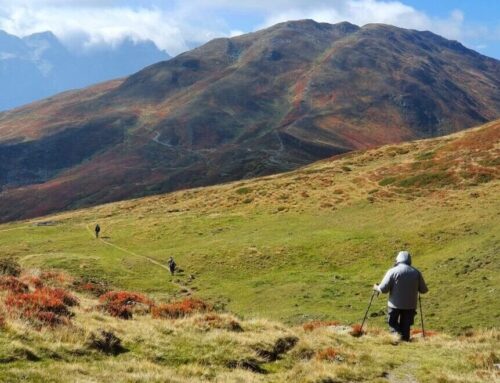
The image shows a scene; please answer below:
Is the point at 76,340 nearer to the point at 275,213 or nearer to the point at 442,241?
the point at 442,241

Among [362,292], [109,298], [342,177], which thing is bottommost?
[362,292]

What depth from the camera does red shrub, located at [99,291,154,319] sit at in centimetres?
1986

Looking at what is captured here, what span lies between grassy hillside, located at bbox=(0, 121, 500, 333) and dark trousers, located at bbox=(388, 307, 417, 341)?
7.53 m

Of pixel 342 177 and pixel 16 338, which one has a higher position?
pixel 342 177

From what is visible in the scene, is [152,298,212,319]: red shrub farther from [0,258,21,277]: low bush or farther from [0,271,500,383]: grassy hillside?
[0,258,21,277]: low bush

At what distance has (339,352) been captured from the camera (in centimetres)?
1534

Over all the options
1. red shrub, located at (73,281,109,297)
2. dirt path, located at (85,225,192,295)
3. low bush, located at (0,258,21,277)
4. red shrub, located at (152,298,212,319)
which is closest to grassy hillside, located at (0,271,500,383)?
red shrub, located at (152,298,212,319)

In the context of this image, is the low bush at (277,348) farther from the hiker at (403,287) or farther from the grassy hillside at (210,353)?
the hiker at (403,287)

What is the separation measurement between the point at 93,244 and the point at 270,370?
49.8 m

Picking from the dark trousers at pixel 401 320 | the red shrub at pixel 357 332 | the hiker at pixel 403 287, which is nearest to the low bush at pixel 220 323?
the red shrub at pixel 357 332

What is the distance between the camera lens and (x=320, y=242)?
157ft

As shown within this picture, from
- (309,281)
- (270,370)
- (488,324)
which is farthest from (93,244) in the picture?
(270,370)

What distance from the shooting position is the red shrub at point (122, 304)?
65.2 feet

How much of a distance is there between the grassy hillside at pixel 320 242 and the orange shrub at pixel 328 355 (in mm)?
11681
